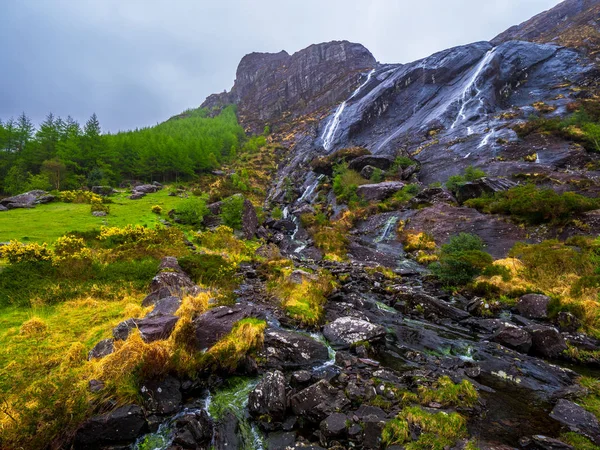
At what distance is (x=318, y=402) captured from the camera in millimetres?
6996

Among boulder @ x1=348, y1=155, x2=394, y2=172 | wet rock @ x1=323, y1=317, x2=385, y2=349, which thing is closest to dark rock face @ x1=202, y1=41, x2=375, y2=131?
boulder @ x1=348, y1=155, x2=394, y2=172

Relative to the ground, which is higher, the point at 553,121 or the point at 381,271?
the point at 553,121

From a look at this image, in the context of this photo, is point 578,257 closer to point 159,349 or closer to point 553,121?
point 159,349

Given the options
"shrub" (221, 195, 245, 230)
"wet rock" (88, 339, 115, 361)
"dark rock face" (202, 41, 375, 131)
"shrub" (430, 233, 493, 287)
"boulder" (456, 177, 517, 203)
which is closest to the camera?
"wet rock" (88, 339, 115, 361)

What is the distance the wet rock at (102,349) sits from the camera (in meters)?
7.86

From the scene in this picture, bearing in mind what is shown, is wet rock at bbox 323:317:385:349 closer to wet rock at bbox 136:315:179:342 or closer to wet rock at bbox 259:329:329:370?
wet rock at bbox 259:329:329:370

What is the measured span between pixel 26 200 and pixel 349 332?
138 ft

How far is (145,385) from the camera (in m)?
7.12

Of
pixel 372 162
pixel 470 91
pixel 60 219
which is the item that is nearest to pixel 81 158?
pixel 60 219

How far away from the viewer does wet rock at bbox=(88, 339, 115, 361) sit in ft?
25.8

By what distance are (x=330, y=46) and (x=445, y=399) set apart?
151955 millimetres

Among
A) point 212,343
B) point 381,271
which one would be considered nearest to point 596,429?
point 212,343

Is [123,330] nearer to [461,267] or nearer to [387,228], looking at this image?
[461,267]

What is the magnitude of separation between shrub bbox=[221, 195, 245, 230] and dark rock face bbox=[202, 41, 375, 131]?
87.8 m
